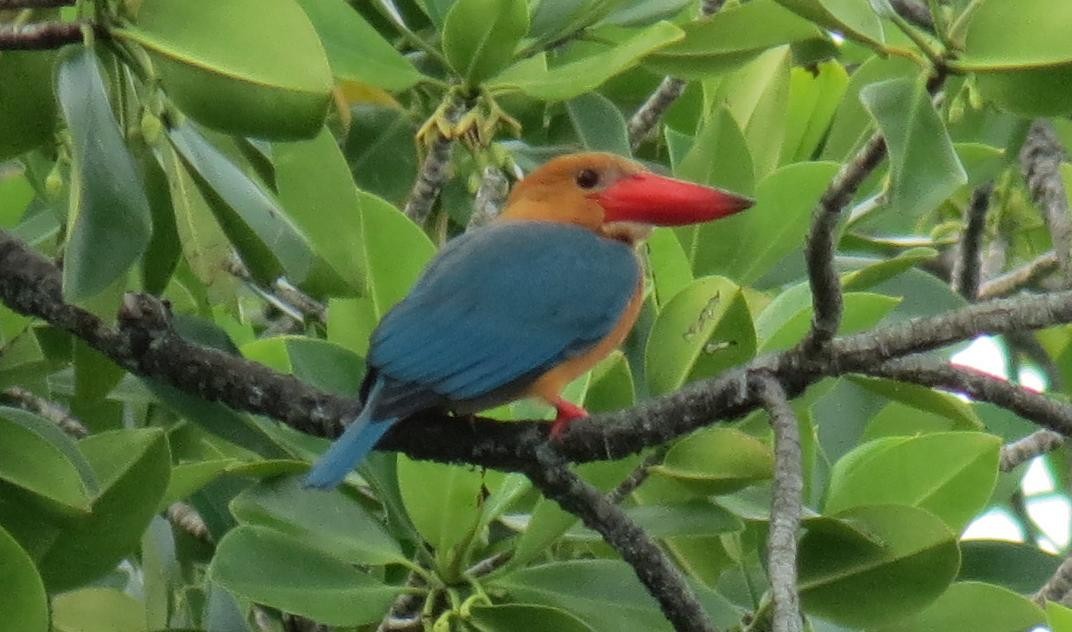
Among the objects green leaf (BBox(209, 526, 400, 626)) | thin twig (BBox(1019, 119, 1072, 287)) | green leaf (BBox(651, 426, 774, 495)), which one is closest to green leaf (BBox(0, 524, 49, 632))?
green leaf (BBox(209, 526, 400, 626))

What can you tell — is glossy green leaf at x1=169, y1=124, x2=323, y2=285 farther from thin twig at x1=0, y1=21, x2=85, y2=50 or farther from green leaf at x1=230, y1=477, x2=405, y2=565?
green leaf at x1=230, y1=477, x2=405, y2=565

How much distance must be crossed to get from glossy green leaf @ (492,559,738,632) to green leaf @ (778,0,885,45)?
85cm

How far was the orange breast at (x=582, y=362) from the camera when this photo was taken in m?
2.84

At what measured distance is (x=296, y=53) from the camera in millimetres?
1874

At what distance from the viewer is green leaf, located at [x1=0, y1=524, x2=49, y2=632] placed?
2045 millimetres

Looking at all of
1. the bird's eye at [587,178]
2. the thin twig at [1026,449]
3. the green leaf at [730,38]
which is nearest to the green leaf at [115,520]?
the green leaf at [730,38]

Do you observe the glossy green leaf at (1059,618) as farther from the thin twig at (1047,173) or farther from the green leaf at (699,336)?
the thin twig at (1047,173)

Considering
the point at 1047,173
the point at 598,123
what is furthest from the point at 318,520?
the point at 1047,173

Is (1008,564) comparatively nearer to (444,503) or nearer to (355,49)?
(444,503)

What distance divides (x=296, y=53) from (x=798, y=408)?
105 centimetres

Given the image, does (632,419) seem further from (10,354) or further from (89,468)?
(10,354)

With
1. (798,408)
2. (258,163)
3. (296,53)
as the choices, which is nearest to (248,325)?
(258,163)

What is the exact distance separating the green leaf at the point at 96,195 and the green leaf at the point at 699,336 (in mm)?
839

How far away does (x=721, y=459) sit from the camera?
2.35 m
